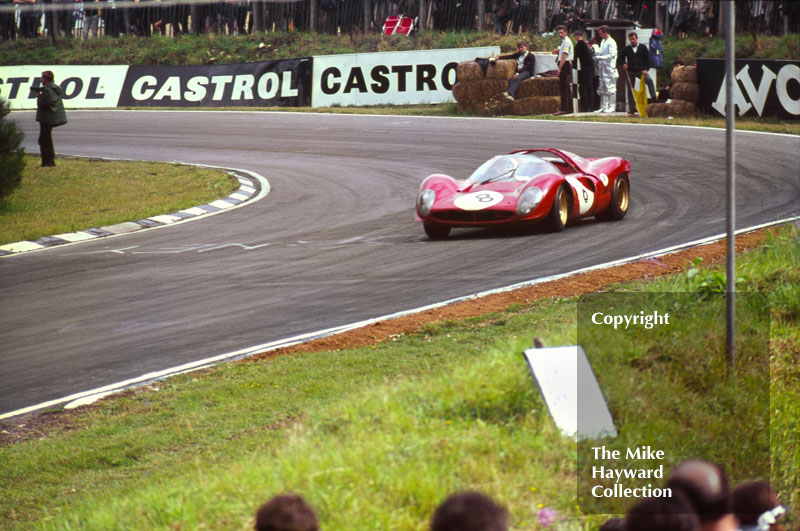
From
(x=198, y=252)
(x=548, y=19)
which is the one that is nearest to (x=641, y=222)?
(x=198, y=252)

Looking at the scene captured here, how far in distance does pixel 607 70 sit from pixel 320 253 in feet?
46.0

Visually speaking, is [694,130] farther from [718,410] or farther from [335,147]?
[718,410]

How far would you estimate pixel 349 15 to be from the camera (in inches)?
1383

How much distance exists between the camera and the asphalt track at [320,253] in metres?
8.59

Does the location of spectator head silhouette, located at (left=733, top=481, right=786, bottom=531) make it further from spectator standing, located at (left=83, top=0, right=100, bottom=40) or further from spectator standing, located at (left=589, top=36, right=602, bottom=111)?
spectator standing, located at (left=83, top=0, right=100, bottom=40)

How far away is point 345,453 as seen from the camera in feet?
13.4

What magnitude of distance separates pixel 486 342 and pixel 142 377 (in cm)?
264

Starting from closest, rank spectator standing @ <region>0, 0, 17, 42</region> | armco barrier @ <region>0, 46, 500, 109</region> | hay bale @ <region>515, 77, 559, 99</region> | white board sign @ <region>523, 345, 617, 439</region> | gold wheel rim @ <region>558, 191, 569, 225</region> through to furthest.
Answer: white board sign @ <region>523, 345, 617, 439</region>
gold wheel rim @ <region>558, 191, 569, 225</region>
hay bale @ <region>515, 77, 559, 99</region>
armco barrier @ <region>0, 46, 500, 109</region>
spectator standing @ <region>0, 0, 17, 42</region>

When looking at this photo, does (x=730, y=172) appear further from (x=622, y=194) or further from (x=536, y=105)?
(x=536, y=105)

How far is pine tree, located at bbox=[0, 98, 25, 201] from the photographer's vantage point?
17078 mm

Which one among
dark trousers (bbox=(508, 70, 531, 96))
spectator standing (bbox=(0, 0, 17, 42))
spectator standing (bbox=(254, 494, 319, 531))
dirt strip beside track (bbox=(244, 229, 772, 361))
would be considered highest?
spectator standing (bbox=(0, 0, 17, 42))

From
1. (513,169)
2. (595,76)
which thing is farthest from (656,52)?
(513,169)

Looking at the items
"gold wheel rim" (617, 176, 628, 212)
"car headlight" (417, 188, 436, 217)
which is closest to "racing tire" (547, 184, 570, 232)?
"gold wheel rim" (617, 176, 628, 212)

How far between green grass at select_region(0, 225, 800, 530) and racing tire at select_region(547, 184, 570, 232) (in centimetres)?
496
